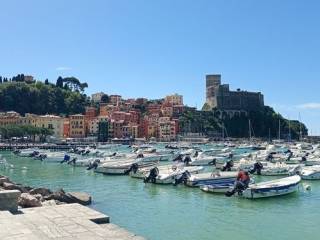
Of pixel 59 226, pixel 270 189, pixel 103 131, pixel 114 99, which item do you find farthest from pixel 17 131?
pixel 59 226

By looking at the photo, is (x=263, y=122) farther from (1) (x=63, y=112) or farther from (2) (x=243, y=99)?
(1) (x=63, y=112)

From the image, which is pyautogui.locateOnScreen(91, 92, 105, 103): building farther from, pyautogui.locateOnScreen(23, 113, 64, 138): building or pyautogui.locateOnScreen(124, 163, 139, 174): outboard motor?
pyautogui.locateOnScreen(124, 163, 139, 174): outboard motor

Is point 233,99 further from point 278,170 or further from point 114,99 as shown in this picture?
point 278,170

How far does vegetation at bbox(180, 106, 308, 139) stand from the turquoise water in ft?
410

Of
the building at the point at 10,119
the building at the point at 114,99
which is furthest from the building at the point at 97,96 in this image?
the building at the point at 10,119

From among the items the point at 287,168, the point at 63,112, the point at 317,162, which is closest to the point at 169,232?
the point at 287,168

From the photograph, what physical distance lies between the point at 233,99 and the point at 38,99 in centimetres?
7376

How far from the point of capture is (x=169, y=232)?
15.7 m

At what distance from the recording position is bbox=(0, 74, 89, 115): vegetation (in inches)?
5009

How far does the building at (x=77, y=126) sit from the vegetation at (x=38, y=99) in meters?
14.4

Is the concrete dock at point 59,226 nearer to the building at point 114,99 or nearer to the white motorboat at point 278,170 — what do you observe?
the white motorboat at point 278,170

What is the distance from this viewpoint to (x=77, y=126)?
396 ft

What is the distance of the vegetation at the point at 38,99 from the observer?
417ft

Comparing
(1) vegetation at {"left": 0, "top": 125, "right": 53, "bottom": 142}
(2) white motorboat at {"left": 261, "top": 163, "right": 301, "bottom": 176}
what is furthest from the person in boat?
(1) vegetation at {"left": 0, "top": 125, "right": 53, "bottom": 142}
